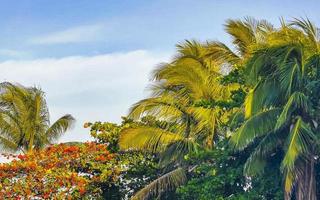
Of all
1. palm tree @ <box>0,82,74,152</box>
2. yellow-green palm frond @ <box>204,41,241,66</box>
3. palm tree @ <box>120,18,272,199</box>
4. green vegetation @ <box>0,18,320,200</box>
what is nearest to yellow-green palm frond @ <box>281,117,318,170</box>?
green vegetation @ <box>0,18,320,200</box>

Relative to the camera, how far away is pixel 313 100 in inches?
567

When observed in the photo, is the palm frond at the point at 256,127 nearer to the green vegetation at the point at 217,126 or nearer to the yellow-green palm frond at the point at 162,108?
the green vegetation at the point at 217,126

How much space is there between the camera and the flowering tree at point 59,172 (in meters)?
18.7

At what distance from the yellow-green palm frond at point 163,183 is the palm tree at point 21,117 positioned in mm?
6887

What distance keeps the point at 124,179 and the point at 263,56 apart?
7557 mm

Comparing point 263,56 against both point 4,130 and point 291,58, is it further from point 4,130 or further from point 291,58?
point 4,130

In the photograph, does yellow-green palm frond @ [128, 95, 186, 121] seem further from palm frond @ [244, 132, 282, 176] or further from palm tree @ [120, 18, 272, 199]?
palm frond @ [244, 132, 282, 176]

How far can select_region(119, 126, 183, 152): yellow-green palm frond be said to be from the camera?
18.3 m

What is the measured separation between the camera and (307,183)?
14.4 m

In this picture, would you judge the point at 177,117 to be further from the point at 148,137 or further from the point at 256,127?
the point at 256,127

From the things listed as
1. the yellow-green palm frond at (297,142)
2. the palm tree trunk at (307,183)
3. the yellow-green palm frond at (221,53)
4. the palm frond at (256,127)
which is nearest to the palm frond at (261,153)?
the palm frond at (256,127)

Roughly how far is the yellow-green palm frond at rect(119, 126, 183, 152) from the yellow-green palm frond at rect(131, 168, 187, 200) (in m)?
0.82

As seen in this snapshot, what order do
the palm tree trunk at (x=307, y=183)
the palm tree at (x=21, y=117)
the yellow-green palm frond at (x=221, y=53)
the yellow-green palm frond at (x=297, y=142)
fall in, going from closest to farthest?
1. the yellow-green palm frond at (x=297, y=142)
2. the palm tree trunk at (x=307, y=183)
3. the yellow-green palm frond at (x=221, y=53)
4. the palm tree at (x=21, y=117)

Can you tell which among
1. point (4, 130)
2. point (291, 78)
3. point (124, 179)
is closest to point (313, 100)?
point (291, 78)
